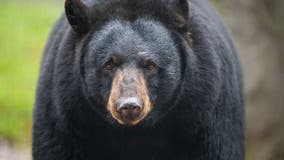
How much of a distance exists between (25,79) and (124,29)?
264 inches

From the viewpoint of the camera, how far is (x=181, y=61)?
281 inches

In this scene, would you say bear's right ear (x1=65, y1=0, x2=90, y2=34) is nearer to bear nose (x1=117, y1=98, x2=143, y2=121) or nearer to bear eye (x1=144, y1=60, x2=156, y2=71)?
bear eye (x1=144, y1=60, x2=156, y2=71)

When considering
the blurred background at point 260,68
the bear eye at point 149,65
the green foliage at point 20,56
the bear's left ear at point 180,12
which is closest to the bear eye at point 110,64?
the bear eye at point 149,65

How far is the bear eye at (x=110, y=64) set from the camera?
6.92m

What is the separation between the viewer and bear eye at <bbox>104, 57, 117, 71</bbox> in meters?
6.92

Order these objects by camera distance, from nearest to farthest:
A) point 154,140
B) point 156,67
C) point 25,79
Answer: point 156,67 → point 154,140 → point 25,79

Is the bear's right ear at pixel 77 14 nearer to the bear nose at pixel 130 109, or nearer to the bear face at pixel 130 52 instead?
the bear face at pixel 130 52

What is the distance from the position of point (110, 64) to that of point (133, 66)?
0.21m

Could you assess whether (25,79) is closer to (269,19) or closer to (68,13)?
(269,19)

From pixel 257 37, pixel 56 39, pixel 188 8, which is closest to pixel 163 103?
pixel 188 8

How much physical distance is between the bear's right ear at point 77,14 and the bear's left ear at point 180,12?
0.66 m

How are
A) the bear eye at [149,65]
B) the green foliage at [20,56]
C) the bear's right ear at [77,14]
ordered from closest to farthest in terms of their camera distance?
the bear eye at [149,65]
the bear's right ear at [77,14]
the green foliage at [20,56]

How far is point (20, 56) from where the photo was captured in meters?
14.3

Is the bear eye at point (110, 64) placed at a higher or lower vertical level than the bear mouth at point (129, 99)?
higher
